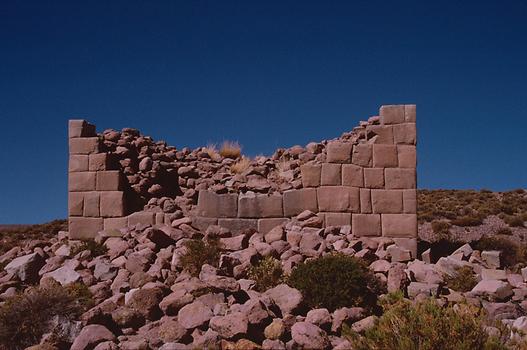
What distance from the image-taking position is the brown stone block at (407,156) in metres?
12.0

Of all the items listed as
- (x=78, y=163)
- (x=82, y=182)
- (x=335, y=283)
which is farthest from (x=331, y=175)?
(x=78, y=163)

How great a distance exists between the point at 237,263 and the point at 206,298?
1915mm

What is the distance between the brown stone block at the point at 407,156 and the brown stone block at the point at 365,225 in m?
1.34

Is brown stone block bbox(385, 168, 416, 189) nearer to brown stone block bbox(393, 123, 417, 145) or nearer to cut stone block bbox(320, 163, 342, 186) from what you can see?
brown stone block bbox(393, 123, 417, 145)

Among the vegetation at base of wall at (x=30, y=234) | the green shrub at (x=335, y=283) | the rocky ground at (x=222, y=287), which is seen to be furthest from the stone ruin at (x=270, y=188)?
the vegetation at base of wall at (x=30, y=234)

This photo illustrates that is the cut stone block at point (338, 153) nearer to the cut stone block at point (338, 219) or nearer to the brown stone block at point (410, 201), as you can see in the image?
the cut stone block at point (338, 219)

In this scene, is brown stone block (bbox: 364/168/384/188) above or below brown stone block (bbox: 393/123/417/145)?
below

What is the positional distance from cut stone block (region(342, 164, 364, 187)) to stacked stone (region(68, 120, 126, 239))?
200 inches

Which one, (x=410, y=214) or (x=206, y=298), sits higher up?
(x=410, y=214)

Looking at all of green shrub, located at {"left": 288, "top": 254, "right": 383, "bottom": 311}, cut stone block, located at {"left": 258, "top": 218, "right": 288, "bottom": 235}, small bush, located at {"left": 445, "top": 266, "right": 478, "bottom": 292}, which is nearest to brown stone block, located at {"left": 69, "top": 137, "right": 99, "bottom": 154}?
cut stone block, located at {"left": 258, "top": 218, "right": 288, "bottom": 235}

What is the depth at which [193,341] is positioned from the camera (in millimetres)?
6598

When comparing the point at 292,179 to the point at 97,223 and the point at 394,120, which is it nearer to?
the point at 394,120

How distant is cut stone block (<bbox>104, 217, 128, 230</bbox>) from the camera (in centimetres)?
1237

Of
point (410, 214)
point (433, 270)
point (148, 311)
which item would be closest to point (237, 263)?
point (148, 311)
